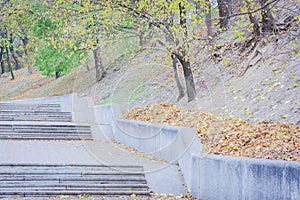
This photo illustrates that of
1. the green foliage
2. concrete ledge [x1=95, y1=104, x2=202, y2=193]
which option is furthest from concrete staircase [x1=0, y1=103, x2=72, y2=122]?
the green foliage

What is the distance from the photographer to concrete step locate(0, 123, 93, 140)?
16.9 metres

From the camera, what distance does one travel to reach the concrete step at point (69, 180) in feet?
28.7

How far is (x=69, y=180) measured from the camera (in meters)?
9.41

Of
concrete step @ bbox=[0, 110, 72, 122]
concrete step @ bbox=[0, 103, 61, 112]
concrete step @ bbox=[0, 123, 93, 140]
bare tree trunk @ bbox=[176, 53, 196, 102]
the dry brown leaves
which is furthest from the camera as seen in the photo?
concrete step @ bbox=[0, 103, 61, 112]

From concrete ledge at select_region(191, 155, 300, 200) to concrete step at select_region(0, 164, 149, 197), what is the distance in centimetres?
142

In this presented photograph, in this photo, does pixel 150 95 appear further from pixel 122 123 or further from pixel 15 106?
pixel 15 106

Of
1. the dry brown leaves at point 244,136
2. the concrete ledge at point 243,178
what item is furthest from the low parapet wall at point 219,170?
the dry brown leaves at point 244,136

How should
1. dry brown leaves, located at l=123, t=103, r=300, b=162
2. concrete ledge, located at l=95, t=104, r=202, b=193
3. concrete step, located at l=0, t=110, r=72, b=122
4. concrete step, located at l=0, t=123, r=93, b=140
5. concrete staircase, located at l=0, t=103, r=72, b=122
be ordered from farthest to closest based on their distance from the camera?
concrete staircase, located at l=0, t=103, r=72, b=122 < concrete step, located at l=0, t=110, r=72, b=122 < concrete step, located at l=0, t=123, r=93, b=140 < concrete ledge, located at l=95, t=104, r=202, b=193 < dry brown leaves, located at l=123, t=103, r=300, b=162

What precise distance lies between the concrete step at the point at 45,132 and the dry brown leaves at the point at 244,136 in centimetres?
537

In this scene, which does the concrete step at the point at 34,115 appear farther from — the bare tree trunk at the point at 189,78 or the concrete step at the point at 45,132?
the bare tree trunk at the point at 189,78

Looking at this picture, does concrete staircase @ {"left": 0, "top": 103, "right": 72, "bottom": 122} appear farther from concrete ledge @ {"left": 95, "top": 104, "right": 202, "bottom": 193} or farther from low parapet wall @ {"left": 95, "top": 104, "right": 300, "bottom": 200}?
low parapet wall @ {"left": 95, "top": 104, "right": 300, "bottom": 200}

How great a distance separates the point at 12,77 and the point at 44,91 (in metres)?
13.7

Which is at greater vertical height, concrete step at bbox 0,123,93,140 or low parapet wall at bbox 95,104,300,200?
low parapet wall at bbox 95,104,300,200

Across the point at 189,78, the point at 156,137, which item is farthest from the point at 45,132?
the point at 156,137
